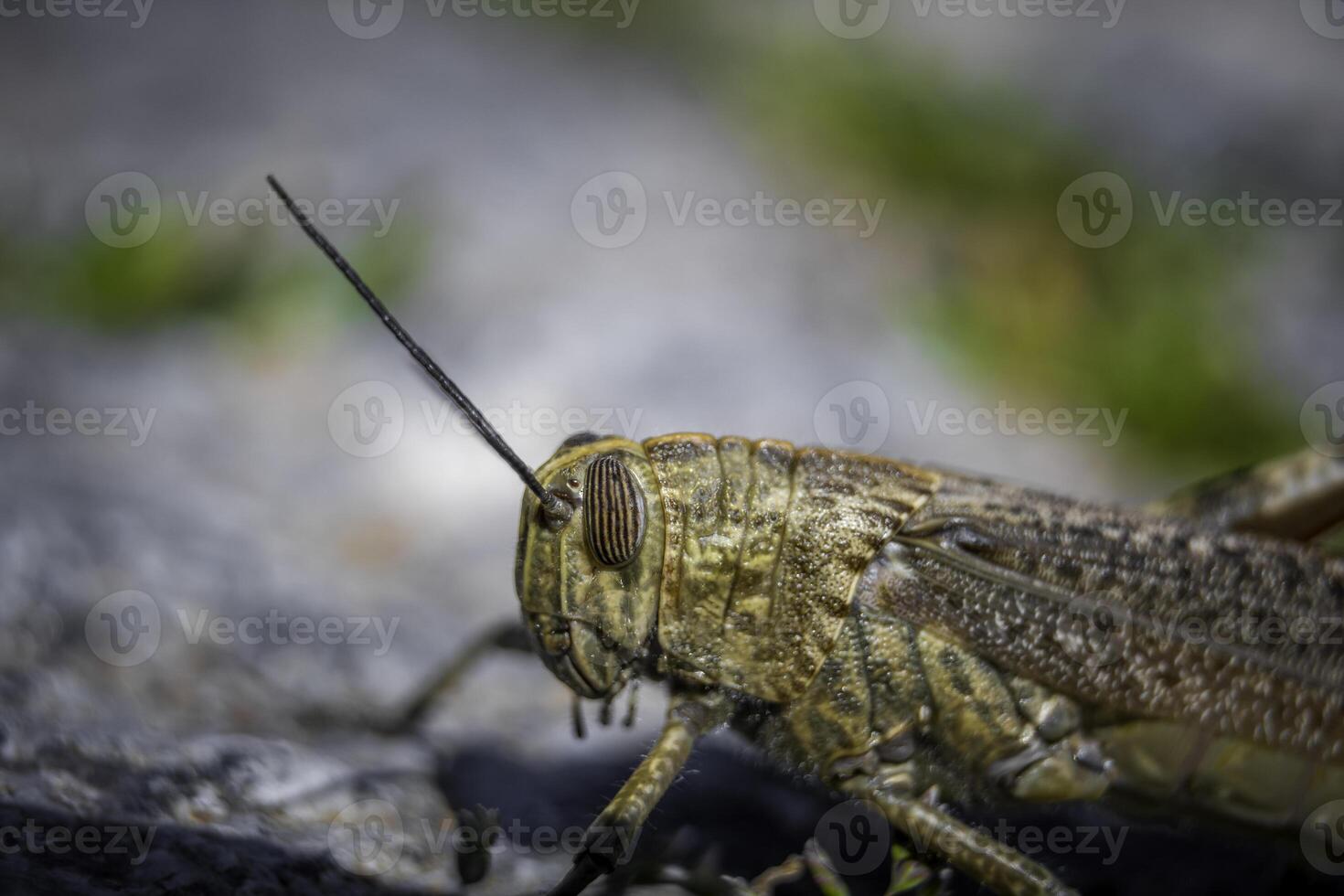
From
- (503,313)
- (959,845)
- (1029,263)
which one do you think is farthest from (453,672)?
(1029,263)

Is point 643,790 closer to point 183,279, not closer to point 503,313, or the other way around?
point 503,313

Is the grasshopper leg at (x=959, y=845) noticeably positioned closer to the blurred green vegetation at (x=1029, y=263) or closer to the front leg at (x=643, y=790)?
the front leg at (x=643, y=790)

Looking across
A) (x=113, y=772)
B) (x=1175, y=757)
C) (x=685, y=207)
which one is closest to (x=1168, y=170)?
(x=685, y=207)

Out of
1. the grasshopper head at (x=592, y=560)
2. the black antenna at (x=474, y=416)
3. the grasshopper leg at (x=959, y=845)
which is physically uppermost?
the black antenna at (x=474, y=416)

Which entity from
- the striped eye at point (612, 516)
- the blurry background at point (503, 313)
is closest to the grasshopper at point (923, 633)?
the striped eye at point (612, 516)

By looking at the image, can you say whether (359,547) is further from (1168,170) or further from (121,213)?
(1168,170)

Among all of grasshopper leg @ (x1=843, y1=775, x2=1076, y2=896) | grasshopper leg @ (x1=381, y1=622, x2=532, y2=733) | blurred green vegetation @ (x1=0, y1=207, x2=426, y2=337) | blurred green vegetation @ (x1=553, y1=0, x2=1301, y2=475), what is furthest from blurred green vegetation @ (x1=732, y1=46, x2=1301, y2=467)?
grasshopper leg @ (x1=843, y1=775, x2=1076, y2=896)
